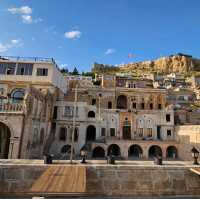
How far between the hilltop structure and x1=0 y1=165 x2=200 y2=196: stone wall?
6739mm

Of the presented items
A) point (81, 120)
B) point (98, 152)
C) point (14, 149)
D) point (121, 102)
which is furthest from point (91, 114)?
point (14, 149)

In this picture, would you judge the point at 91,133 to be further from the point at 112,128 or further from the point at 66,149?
the point at 66,149

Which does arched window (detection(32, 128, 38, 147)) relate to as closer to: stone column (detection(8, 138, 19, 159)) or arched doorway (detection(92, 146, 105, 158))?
stone column (detection(8, 138, 19, 159))

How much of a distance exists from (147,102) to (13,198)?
1431 inches

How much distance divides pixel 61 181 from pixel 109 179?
375 cm

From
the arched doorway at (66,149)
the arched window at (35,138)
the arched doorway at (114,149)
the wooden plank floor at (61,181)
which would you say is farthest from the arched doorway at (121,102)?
the wooden plank floor at (61,181)

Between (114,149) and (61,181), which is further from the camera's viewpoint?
(114,149)

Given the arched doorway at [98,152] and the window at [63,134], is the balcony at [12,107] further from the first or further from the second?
the arched doorway at [98,152]

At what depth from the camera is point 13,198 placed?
43.7ft

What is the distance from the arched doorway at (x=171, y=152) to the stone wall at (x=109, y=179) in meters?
20.2

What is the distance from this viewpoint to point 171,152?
119 ft

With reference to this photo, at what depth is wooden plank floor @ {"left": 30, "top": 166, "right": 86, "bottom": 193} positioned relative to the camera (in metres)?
12.5

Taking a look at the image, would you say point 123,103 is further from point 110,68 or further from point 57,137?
point 110,68

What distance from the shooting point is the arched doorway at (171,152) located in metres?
34.5
